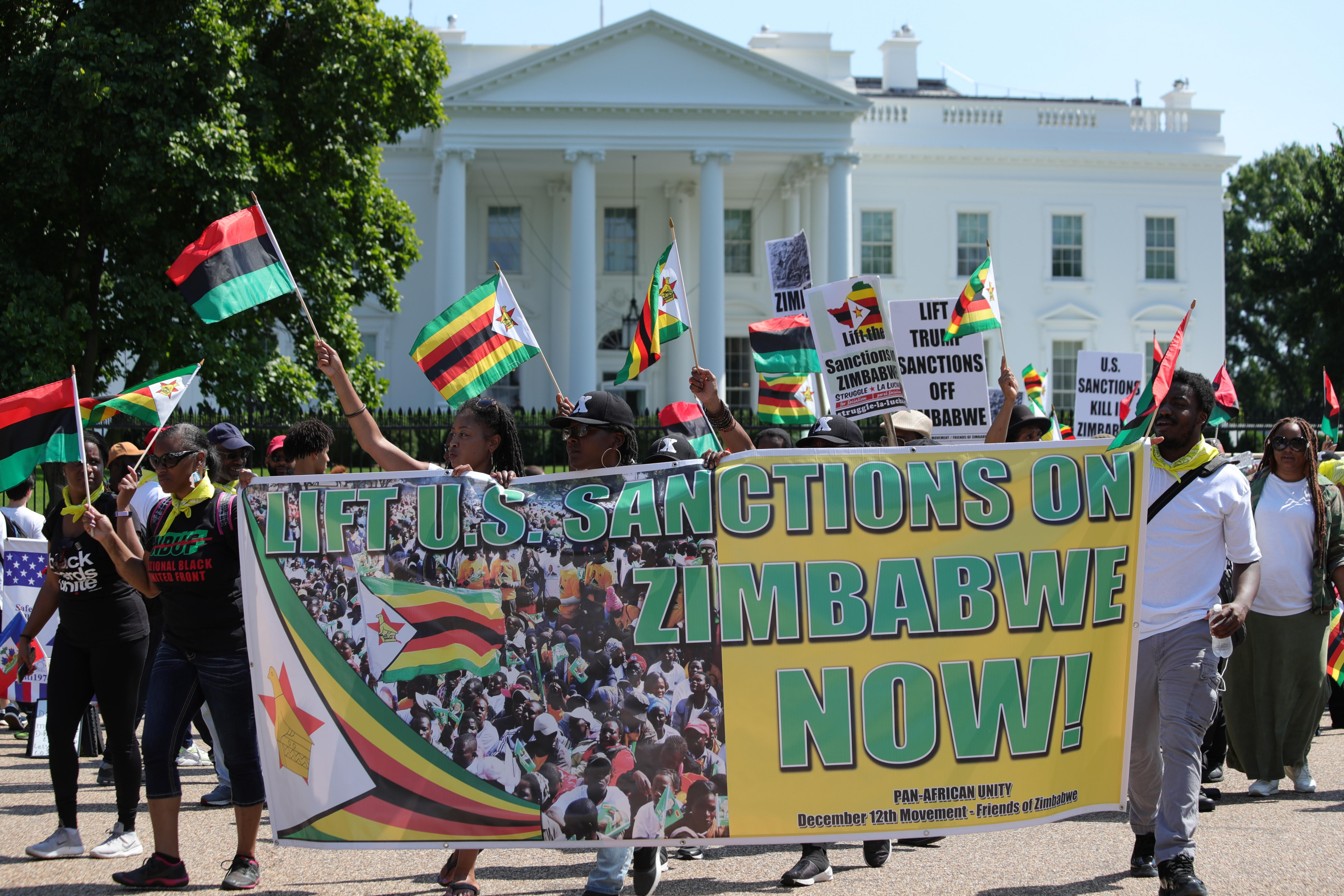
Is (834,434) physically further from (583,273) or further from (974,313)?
(583,273)

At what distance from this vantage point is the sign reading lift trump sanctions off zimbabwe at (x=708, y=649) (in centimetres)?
455

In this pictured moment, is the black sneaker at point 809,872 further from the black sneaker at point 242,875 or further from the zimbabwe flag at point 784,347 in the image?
the zimbabwe flag at point 784,347

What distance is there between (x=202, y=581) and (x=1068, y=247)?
117ft

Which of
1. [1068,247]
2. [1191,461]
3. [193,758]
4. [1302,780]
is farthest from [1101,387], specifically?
[1068,247]

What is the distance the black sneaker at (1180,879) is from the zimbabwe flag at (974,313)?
3.96m

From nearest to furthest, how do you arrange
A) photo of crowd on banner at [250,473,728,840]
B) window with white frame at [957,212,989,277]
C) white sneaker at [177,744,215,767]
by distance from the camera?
1. photo of crowd on banner at [250,473,728,840]
2. white sneaker at [177,744,215,767]
3. window with white frame at [957,212,989,277]

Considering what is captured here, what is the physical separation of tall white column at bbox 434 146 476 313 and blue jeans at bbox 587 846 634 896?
2709 cm

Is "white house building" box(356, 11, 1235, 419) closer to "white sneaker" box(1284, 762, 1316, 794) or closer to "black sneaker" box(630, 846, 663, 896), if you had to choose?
"white sneaker" box(1284, 762, 1316, 794)

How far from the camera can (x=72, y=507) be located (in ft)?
18.9

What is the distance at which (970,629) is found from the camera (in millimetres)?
4656

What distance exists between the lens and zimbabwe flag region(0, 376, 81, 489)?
5691 mm

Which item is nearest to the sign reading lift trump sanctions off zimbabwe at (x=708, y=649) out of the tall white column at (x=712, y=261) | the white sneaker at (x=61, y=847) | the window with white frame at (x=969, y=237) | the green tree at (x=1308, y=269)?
the white sneaker at (x=61, y=847)

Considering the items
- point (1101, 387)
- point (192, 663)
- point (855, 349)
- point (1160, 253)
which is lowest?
point (192, 663)

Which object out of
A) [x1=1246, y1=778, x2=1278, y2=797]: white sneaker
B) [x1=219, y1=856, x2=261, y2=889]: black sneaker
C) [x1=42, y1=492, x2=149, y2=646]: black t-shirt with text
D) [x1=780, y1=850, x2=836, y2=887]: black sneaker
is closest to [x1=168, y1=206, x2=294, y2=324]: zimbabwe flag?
[x1=42, y1=492, x2=149, y2=646]: black t-shirt with text
